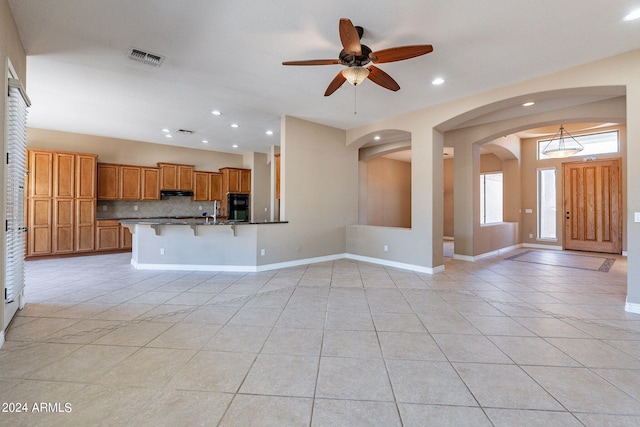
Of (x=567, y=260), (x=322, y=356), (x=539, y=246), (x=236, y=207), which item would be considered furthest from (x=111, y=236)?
(x=539, y=246)

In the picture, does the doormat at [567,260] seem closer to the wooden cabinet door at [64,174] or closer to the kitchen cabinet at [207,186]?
the kitchen cabinet at [207,186]

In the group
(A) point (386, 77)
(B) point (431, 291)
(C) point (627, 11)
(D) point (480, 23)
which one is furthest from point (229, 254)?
(C) point (627, 11)

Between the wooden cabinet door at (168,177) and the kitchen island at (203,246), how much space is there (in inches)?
117

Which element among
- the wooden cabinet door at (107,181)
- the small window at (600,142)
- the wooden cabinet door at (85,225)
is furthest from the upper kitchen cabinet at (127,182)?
the small window at (600,142)

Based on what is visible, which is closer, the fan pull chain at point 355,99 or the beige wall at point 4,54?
the beige wall at point 4,54

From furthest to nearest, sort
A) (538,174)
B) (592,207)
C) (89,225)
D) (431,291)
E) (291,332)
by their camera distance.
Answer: (538,174)
(592,207)
(89,225)
(431,291)
(291,332)

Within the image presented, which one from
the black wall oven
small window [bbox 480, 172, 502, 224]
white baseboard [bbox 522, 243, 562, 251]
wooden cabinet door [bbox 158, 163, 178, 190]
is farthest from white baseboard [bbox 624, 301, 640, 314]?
wooden cabinet door [bbox 158, 163, 178, 190]

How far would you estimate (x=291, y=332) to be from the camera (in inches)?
105

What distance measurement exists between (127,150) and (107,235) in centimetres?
230

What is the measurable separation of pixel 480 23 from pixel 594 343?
3110mm

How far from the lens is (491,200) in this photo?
977 cm

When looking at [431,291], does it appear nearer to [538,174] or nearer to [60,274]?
[60,274]

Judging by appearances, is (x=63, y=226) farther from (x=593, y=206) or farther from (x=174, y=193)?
(x=593, y=206)

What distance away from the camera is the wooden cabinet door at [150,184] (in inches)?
298
